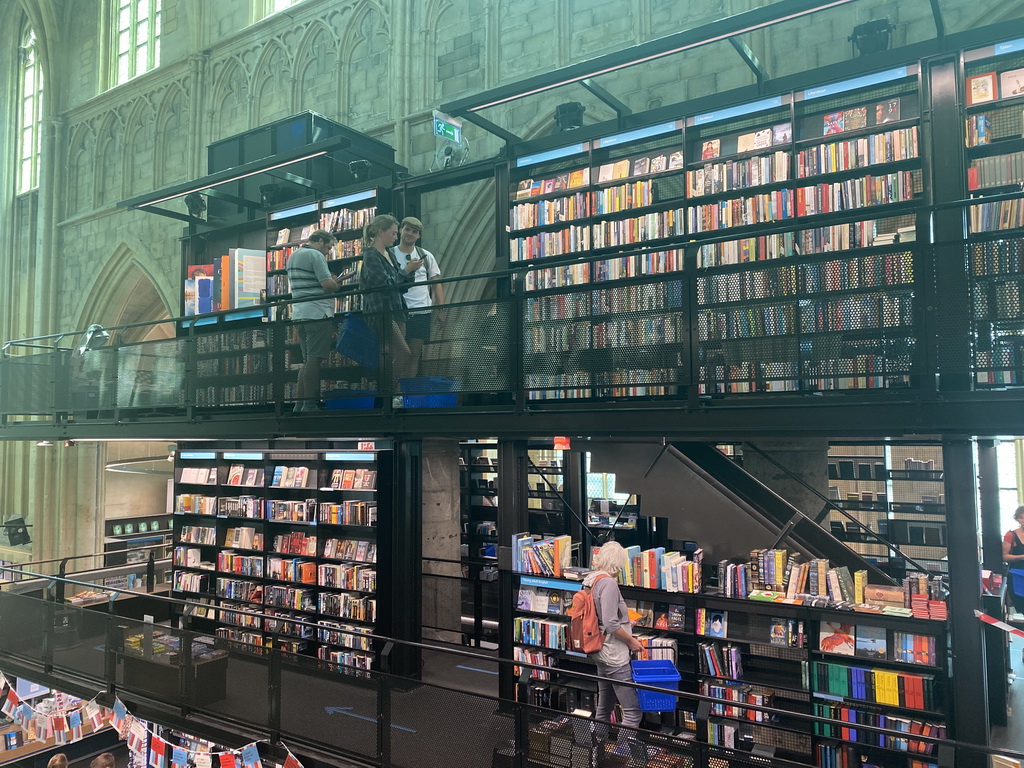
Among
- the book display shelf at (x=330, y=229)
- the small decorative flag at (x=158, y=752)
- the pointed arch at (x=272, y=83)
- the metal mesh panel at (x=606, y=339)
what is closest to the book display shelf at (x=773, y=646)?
the metal mesh panel at (x=606, y=339)

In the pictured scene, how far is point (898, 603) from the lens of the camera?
4.33 m

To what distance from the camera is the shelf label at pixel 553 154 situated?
6.57 m

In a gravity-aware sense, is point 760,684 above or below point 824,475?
below

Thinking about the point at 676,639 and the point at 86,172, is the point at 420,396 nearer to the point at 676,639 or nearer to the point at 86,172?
the point at 676,639

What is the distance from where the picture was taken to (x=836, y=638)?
176 inches

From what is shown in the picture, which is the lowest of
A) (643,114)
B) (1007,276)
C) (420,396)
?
(420,396)

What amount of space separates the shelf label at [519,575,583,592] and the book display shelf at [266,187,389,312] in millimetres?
3407

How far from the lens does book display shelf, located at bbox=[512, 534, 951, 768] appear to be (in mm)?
4230

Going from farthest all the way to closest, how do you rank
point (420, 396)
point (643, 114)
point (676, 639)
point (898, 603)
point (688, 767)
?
point (643, 114) < point (420, 396) < point (676, 639) < point (898, 603) < point (688, 767)

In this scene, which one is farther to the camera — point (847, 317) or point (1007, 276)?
point (847, 317)

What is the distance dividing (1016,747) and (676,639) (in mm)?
2139

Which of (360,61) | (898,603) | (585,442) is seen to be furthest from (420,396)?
(360,61)

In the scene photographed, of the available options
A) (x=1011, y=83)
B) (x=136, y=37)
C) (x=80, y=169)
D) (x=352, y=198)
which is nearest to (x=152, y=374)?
(x=352, y=198)

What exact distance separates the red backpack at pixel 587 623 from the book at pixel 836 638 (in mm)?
1391
